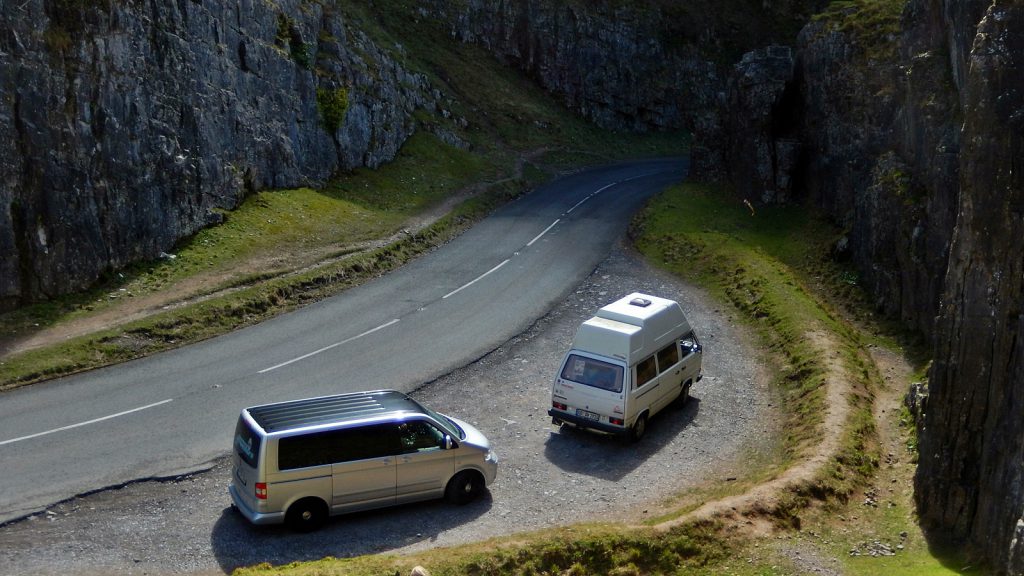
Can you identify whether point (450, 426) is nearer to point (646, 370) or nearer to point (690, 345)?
point (646, 370)

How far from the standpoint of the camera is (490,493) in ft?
65.4

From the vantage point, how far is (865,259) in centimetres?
3416

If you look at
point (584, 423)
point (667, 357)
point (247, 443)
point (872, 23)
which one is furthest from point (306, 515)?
point (872, 23)

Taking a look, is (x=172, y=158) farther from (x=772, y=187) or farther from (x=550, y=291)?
(x=772, y=187)

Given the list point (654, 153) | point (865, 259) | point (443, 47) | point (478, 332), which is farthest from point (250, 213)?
point (654, 153)

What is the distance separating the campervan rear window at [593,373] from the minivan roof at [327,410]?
4869 mm

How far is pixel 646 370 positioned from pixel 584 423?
85.7 inches

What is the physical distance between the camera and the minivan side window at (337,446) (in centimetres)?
1736

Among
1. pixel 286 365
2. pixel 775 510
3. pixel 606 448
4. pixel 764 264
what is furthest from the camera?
pixel 764 264

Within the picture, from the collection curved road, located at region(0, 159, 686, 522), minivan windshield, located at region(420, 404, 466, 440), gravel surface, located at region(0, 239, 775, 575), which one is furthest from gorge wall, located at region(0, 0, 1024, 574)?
minivan windshield, located at region(420, 404, 466, 440)

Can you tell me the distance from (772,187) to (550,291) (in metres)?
15.6

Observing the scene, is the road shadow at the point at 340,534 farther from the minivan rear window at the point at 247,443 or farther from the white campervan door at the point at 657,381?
the white campervan door at the point at 657,381

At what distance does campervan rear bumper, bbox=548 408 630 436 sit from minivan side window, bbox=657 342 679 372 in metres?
2.38

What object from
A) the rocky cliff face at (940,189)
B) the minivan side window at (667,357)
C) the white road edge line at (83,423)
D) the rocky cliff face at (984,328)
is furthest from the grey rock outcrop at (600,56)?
the rocky cliff face at (984,328)
